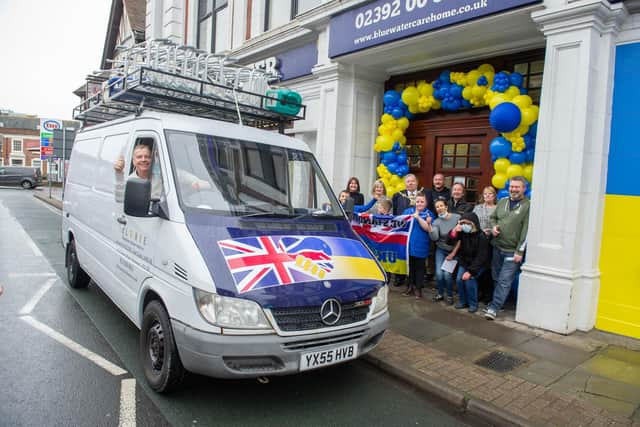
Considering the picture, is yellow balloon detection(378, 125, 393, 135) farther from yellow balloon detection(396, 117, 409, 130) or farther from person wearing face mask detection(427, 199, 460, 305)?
person wearing face mask detection(427, 199, 460, 305)

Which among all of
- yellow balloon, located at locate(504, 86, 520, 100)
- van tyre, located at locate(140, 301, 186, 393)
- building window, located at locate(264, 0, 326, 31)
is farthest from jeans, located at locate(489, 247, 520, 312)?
building window, located at locate(264, 0, 326, 31)

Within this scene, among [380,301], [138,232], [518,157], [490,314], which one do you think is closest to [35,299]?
[138,232]

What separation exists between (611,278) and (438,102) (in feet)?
13.3

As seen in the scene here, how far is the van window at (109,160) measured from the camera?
4848 mm

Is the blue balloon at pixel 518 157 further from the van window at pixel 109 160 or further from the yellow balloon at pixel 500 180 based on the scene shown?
the van window at pixel 109 160

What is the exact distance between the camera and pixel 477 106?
Result: 24.4ft

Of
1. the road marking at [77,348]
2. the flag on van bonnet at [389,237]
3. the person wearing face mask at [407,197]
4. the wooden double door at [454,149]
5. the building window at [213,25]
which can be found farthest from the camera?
the building window at [213,25]

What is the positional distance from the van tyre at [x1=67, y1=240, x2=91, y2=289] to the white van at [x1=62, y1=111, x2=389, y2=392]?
1973 mm

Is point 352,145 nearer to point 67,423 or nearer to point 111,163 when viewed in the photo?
point 111,163

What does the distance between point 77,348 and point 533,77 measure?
7233mm

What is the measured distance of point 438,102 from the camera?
8.00 metres

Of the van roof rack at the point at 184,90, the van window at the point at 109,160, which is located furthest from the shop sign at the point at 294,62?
the van window at the point at 109,160

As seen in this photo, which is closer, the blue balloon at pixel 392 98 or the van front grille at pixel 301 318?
the van front grille at pixel 301 318

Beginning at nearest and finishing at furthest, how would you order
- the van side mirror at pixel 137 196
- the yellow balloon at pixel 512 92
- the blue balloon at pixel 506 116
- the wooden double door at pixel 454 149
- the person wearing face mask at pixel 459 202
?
the van side mirror at pixel 137 196
the blue balloon at pixel 506 116
the yellow balloon at pixel 512 92
the person wearing face mask at pixel 459 202
the wooden double door at pixel 454 149
